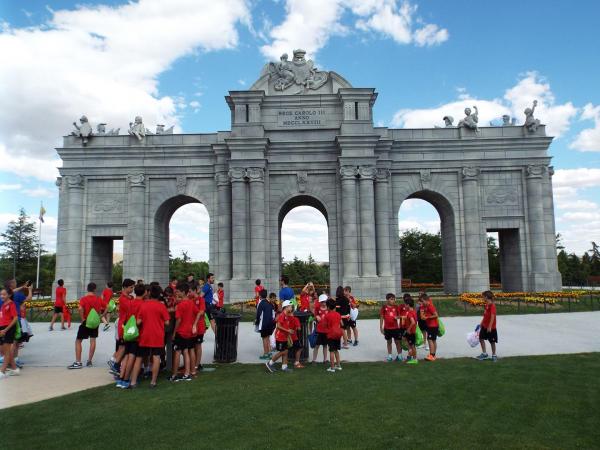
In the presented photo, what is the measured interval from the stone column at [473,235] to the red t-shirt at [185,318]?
2425cm

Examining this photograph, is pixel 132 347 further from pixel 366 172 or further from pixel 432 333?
pixel 366 172

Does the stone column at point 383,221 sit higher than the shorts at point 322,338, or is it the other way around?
the stone column at point 383,221

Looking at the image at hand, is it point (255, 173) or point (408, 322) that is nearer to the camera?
point (408, 322)

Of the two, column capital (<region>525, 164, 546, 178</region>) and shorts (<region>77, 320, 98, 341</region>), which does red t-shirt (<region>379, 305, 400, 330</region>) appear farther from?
column capital (<region>525, 164, 546, 178</region>)

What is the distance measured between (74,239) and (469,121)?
28849 millimetres

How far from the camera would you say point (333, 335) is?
10992 mm

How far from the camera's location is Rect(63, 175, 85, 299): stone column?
1197 inches

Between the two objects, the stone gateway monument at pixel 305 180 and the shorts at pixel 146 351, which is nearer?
the shorts at pixel 146 351

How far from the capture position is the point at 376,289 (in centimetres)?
2845

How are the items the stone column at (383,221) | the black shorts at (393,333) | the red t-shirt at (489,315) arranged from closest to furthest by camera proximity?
1. the red t-shirt at (489,315)
2. the black shorts at (393,333)
3. the stone column at (383,221)

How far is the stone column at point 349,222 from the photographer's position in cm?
2889

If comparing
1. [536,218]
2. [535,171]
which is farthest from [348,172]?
[536,218]

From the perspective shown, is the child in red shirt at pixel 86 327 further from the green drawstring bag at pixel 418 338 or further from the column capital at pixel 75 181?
the column capital at pixel 75 181

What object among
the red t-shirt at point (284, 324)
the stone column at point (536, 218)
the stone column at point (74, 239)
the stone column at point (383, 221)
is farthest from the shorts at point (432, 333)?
the stone column at point (74, 239)
